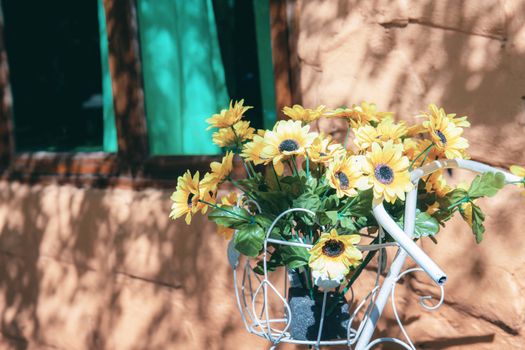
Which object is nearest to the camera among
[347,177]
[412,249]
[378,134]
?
[412,249]

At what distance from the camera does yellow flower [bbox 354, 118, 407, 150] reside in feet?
5.54

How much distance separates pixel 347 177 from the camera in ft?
5.27

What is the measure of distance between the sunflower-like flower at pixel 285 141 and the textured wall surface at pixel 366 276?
1019 mm

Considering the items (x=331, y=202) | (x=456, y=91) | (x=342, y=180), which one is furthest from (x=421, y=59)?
(x=342, y=180)

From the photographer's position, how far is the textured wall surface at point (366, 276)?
2477 millimetres

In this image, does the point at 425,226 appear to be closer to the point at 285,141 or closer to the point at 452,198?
the point at 452,198

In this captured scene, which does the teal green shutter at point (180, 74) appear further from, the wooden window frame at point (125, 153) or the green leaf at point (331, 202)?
the green leaf at point (331, 202)

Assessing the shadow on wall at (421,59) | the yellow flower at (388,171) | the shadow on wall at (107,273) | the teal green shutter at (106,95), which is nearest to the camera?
the yellow flower at (388,171)

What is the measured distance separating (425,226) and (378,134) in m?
0.24

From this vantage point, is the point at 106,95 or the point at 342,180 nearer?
the point at 342,180

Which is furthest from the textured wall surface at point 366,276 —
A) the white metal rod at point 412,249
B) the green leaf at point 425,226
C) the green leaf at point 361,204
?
the white metal rod at point 412,249

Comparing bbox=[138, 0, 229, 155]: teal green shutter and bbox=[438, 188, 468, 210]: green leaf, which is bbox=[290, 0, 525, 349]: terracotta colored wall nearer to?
bbox=[138, 0, 229, 155]: teal green shutter

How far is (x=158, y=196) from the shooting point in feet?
10.8

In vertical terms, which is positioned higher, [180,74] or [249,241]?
[180,74]
